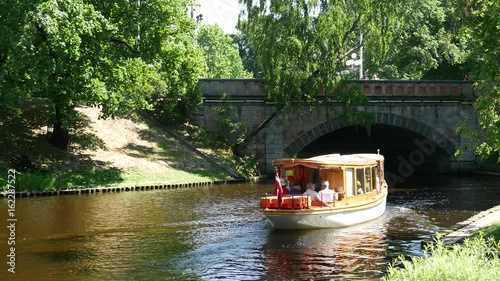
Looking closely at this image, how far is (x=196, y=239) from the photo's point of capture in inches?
946

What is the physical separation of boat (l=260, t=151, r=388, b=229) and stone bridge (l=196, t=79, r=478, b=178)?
64.7ft

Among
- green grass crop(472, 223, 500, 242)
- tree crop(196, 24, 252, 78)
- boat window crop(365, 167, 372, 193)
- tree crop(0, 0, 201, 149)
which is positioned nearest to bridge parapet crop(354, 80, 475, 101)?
tree crop(0, 0, 201, 149)

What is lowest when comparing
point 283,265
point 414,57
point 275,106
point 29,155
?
point 283,265

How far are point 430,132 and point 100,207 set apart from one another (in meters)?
31.0

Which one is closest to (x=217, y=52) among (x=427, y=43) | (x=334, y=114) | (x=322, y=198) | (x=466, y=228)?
(x=427, y=43)

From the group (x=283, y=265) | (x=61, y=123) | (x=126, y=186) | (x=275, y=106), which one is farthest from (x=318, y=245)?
(x=275, y=106)

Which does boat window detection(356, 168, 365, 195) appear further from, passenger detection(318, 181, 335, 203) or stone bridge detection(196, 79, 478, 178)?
stone bridge detection(196, 79, 478, 178)

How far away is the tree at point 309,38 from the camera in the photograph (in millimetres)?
45375

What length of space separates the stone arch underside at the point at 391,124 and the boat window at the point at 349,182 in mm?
22155

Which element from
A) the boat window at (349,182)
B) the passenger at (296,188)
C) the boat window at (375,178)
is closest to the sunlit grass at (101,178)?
the boat window at (375,178)

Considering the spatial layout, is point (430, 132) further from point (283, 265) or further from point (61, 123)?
point (283, 265)

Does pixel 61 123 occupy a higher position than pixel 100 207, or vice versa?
pixel 61 123

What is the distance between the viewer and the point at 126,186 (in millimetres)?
38969

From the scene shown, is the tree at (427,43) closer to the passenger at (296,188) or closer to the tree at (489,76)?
the passenger at (296,188)
